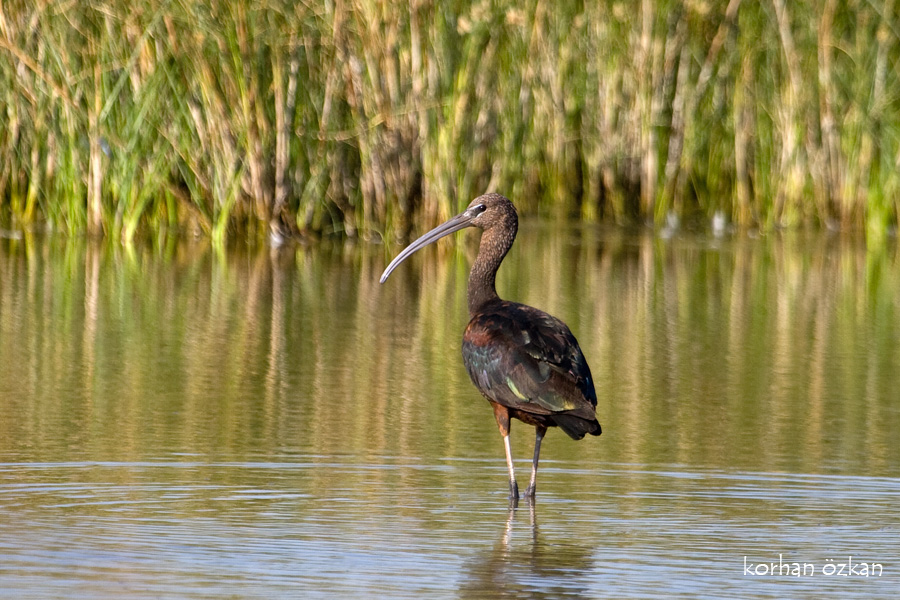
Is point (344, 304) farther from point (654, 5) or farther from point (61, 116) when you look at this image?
point (654, 5)

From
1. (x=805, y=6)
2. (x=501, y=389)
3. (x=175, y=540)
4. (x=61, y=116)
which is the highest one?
(x=805, y=6)

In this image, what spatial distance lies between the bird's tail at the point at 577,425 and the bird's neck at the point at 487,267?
996 mm

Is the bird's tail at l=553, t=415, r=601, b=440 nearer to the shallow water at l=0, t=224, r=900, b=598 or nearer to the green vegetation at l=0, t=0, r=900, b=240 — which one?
the shallow water at l=0, t=224, r=900, b=598

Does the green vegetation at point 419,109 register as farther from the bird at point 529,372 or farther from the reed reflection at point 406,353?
the bird at point 529,372

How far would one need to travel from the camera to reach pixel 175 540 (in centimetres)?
481

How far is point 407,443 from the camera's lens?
6531 millimetres

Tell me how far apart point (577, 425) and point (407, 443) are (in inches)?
44.9

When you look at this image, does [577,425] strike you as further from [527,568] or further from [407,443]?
[407,443]

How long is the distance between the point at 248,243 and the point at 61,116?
6.03 feet

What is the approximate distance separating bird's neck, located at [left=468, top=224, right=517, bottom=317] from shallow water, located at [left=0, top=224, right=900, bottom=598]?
0.58 meters

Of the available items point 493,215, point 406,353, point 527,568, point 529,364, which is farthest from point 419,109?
point 527,568

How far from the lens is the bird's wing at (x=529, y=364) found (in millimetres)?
5652

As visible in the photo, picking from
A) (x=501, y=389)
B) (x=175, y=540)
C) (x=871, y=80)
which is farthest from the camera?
(x=871, y=80)

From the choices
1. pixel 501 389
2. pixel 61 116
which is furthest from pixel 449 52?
pixel 501 389
